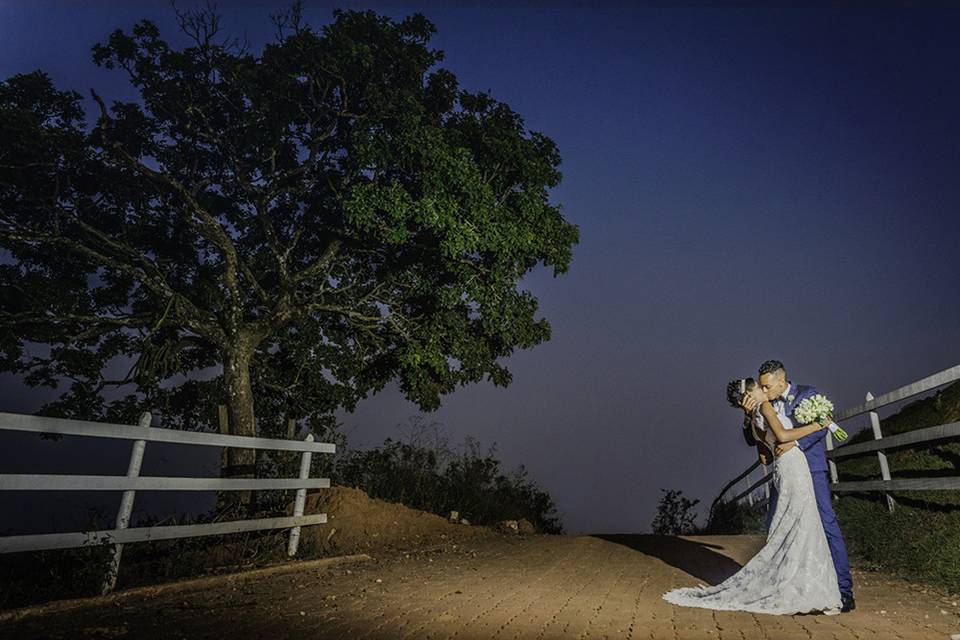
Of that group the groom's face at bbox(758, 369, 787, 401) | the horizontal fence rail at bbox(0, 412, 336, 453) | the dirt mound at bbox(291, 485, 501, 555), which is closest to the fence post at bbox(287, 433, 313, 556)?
the horizontal fence rail at bbox(0, 412, 336, 453)

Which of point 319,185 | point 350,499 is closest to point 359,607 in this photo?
point 350,499

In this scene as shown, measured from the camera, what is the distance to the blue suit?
245 inches

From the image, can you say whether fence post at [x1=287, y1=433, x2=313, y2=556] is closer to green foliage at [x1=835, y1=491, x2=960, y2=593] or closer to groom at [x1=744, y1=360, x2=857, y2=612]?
groom at [x1=744, y1=360, x2=857, y2=612]

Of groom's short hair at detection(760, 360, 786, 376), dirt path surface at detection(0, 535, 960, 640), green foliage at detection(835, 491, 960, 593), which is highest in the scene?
groom's short hair at detection(760, 360, 786, 376)

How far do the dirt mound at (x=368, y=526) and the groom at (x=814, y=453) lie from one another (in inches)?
288

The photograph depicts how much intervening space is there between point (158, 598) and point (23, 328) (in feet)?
40.8

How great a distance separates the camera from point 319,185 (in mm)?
18266

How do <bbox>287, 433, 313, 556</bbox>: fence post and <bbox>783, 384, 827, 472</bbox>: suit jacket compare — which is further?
<bbox>287, 433, 313, 556</bbox>: fence post

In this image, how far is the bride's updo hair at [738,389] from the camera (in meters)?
6.79

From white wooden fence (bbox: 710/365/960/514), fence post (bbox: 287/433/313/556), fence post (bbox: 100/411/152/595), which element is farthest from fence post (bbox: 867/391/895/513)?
fence post (bbox: 100/411/152/595)

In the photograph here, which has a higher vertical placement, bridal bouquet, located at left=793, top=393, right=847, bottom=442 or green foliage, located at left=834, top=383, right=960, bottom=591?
bridal bouquet, located at left=793, top=393, right=847, bottom=442

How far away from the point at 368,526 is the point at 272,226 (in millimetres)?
8578

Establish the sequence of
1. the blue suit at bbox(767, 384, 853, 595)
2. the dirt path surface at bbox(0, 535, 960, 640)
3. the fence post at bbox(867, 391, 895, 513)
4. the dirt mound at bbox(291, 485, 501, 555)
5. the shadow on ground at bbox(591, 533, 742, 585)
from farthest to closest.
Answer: the dirt mound at bbox(291, 485, 501, 555) → the fence post at bbox(867, 391, 895, 513) → the shadow on ground at bbox(591, 533, 742, 585) → the blue suit at bbox(767, 384, 853, 595) → the dirt path surface at bbox(0, 535, 960, 640)

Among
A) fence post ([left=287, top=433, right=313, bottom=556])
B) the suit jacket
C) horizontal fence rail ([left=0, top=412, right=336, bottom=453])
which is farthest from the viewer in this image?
fence post ([left=287, top=433, right=313, bottom=556])
